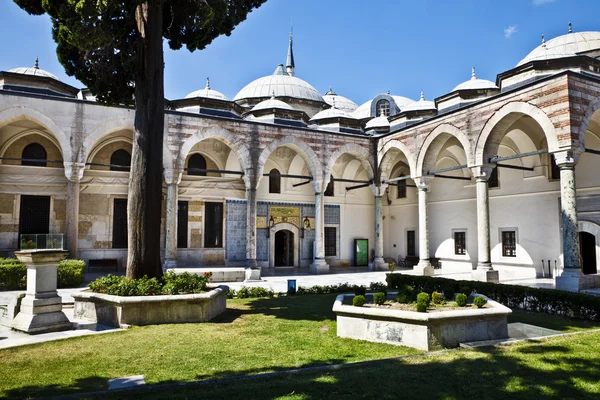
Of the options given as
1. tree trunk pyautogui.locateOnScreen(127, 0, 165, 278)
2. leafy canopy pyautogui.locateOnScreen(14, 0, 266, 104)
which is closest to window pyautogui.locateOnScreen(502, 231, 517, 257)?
leafy canopy pyautogui.locateOnScreen(14, 0, 266, 104)

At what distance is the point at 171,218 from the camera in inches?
595

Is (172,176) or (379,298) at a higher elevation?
(172,176)

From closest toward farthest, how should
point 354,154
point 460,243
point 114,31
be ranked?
point 114,31, point 460,243, point 354,154

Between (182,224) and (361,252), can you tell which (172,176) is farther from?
(361,252)

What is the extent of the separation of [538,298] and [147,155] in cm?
843

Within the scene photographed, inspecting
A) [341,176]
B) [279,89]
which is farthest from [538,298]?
[279,89]

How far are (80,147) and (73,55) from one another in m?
5.74

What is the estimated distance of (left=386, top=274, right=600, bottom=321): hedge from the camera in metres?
7.78

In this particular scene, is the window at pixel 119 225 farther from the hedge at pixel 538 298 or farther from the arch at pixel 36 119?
the hedge at pixel 538 298

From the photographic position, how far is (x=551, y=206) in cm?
1472

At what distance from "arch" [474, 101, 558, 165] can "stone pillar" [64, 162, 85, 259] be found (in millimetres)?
13063

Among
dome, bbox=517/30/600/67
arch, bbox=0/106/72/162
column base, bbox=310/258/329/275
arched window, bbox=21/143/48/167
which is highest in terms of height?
dome, bbox=517/30/600/67

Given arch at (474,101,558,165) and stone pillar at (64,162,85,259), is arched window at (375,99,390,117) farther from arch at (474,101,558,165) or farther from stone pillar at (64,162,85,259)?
stone pillar at (64,162,85,259)

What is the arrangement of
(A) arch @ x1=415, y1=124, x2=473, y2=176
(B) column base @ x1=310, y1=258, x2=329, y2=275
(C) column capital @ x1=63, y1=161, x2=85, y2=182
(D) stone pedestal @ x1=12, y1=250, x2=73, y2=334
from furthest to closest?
(B) column base @ x1=310, y1=258, x2=329, y2=275 → (A) arch @ x1=415, y1=124, x2=473, y2=176 → (C) column capital @ x1=63, y1=161, x2=85, y2=182 → (D) stone pedestal @ x1=12, y1=250, x2=73, y2=334
